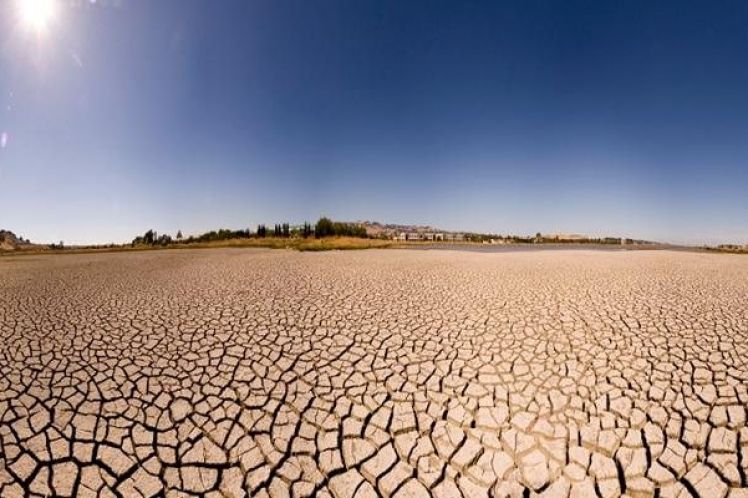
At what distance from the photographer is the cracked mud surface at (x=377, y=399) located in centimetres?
244

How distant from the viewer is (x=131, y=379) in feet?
12.0

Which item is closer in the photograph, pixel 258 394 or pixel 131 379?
pixel 258 394

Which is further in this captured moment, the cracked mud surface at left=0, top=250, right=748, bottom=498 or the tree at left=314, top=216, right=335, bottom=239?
the tree at left=314, top=216, right=335, bottom=239

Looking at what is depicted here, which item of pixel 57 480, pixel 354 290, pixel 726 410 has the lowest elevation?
pixel 57 480

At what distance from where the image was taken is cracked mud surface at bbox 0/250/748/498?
2.44 m

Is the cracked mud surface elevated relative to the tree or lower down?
lower down

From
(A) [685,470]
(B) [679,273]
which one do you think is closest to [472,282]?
(A) [685,470]

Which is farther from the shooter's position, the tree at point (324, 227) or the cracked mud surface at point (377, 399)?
the tree at point (324, 227)

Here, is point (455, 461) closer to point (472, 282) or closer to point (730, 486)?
point (730, 486)

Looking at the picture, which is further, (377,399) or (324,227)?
(324,227)

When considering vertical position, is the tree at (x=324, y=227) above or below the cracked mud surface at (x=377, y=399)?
above

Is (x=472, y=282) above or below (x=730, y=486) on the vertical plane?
above

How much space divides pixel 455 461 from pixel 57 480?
9.73 ft

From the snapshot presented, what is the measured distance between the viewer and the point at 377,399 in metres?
3.29
